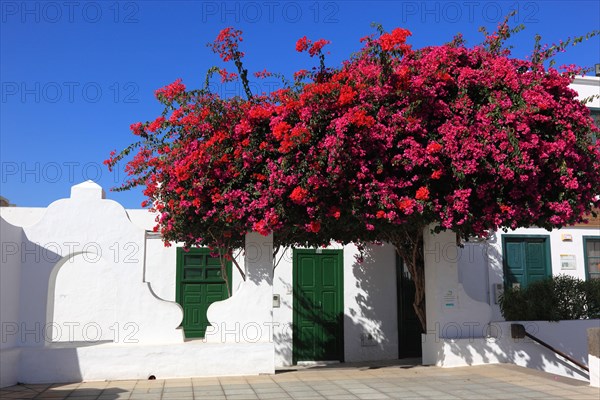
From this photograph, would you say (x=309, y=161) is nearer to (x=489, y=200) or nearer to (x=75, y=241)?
(x=489, y=200)

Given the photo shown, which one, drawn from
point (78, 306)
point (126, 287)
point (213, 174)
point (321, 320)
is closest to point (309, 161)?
point (213, 174)

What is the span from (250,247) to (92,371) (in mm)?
2991

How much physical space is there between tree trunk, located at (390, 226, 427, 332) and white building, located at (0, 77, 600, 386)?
598 mm

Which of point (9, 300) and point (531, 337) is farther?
point (531, 337)

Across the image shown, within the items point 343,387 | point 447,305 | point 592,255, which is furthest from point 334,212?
point 592,255

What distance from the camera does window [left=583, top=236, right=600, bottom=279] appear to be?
13.9 meters

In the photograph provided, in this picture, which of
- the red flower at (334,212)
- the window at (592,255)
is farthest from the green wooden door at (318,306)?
the window at (592,255)

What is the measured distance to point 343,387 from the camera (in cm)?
824

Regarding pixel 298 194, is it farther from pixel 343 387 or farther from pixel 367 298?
pixel 367 298

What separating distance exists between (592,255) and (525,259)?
179 centimetres

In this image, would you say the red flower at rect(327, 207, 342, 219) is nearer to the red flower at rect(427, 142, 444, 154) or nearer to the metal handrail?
the red flower at rect(427, 142, 444, 154)

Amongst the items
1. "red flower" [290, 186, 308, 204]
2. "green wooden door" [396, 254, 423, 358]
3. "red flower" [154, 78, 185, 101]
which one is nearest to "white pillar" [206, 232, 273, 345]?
"red flower" [290, 186, 308, 204]

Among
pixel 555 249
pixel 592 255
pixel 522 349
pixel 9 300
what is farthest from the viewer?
pixel 592 255

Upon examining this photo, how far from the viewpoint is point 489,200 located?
9047 mm
